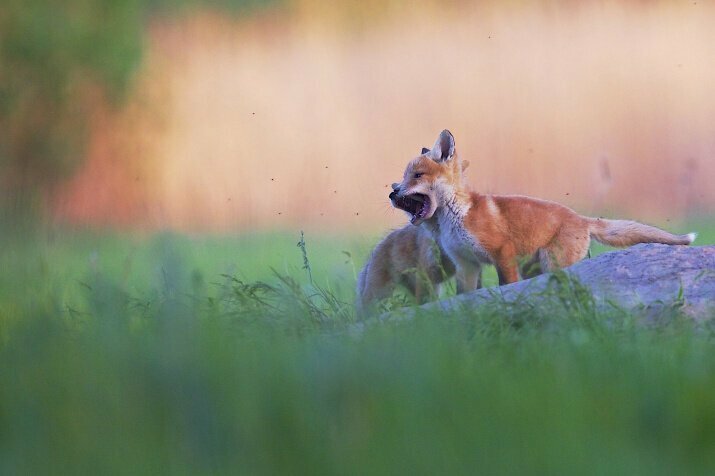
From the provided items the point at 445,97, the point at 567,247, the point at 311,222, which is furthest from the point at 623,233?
the point at 445,97

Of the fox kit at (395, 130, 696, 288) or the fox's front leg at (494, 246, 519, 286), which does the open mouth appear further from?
the fox's front leg at (494, 246, 519, 286)

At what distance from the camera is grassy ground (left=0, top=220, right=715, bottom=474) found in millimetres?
2877

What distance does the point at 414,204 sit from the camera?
721 cm

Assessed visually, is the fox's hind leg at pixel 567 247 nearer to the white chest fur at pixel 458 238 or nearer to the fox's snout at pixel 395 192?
the white chest fur at pixel 458 238

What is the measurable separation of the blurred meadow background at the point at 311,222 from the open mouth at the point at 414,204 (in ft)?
1.48

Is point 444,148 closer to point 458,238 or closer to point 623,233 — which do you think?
point 458,238

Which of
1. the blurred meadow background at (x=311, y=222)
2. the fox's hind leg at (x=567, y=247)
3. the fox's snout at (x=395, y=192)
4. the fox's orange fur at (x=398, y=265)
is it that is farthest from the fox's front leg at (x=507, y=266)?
the blurred meadow background at (x=311, y=222)

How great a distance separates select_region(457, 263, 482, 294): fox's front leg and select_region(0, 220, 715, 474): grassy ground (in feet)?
7.36

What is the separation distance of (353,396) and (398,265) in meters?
3.79

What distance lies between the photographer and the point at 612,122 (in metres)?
10.5

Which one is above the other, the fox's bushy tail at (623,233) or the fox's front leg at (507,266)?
the fox's bushy tail at (623,233)

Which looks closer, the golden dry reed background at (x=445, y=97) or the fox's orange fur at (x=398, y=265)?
the fox's orange fur at (x=398, y=265)

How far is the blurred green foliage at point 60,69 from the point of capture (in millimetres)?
11633

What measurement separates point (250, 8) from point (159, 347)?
26.3 ft
